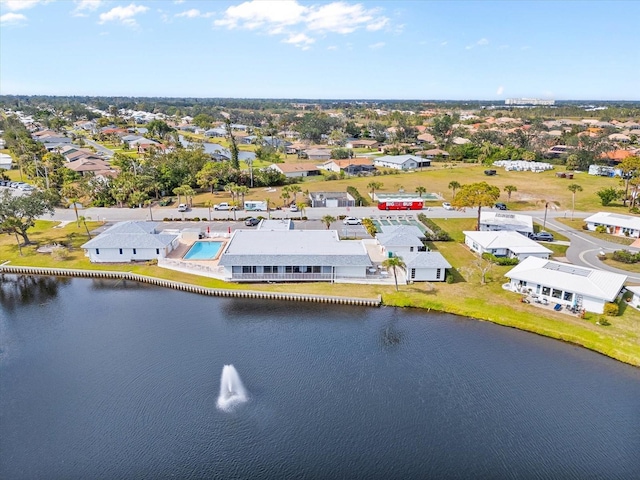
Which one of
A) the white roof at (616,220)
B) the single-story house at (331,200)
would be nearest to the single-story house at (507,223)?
the white roof at (616,220)

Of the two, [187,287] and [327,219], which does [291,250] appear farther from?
[327,219]

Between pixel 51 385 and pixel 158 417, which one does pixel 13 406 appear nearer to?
pixel 51 385

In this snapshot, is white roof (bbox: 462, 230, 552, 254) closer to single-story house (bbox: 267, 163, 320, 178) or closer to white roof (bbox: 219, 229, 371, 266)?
white roof (bbox: 219, 229, 371, 266)

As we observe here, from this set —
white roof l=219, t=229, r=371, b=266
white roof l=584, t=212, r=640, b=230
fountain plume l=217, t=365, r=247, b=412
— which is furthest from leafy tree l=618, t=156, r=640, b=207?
fountain plume l=217, t=365, r=247, b=412

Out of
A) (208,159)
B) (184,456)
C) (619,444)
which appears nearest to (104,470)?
(184,456)

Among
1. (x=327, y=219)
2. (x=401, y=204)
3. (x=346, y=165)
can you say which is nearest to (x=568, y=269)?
(x=327, y=219)

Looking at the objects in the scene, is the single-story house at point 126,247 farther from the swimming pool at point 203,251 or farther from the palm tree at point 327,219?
the palm tree at point 327,219
